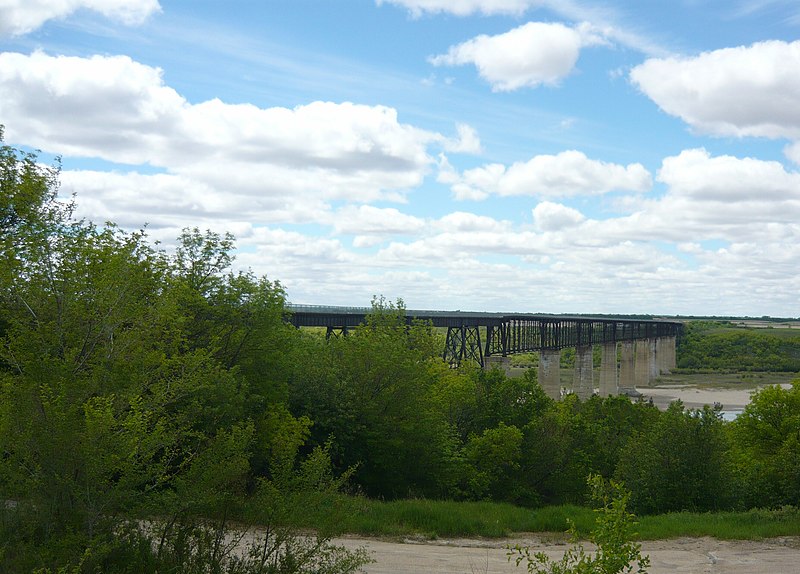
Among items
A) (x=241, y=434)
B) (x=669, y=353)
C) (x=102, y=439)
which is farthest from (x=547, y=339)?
(x=102, y=439)

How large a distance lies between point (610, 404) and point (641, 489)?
1012 inches

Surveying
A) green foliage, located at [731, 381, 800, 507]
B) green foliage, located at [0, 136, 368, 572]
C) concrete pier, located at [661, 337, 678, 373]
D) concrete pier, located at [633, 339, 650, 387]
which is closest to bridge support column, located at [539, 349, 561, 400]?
green foliage, located at [731, 381, 800, 507]

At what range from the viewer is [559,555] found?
2116 centimetres

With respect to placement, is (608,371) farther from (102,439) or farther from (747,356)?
(102,439)

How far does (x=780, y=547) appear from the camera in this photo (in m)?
22.2

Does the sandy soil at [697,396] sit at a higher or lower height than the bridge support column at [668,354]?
lower

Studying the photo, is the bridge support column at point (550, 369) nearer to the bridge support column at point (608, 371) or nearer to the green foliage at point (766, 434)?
the bridge support column at point (608, 371)

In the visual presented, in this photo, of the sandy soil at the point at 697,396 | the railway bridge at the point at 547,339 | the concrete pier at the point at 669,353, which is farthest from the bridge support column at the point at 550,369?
the concrete pier at the point at 669,353

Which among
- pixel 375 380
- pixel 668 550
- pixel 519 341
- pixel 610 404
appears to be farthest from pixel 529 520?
pixel 519 341

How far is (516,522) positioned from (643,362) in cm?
14123

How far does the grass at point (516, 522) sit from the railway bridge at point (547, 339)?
1405 inches

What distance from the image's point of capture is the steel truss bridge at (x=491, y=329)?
7506cm

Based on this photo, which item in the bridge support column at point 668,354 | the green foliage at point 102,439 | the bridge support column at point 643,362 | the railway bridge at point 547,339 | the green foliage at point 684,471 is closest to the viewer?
the green foliage at point 102,439

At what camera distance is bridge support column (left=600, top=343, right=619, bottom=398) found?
127 metres
